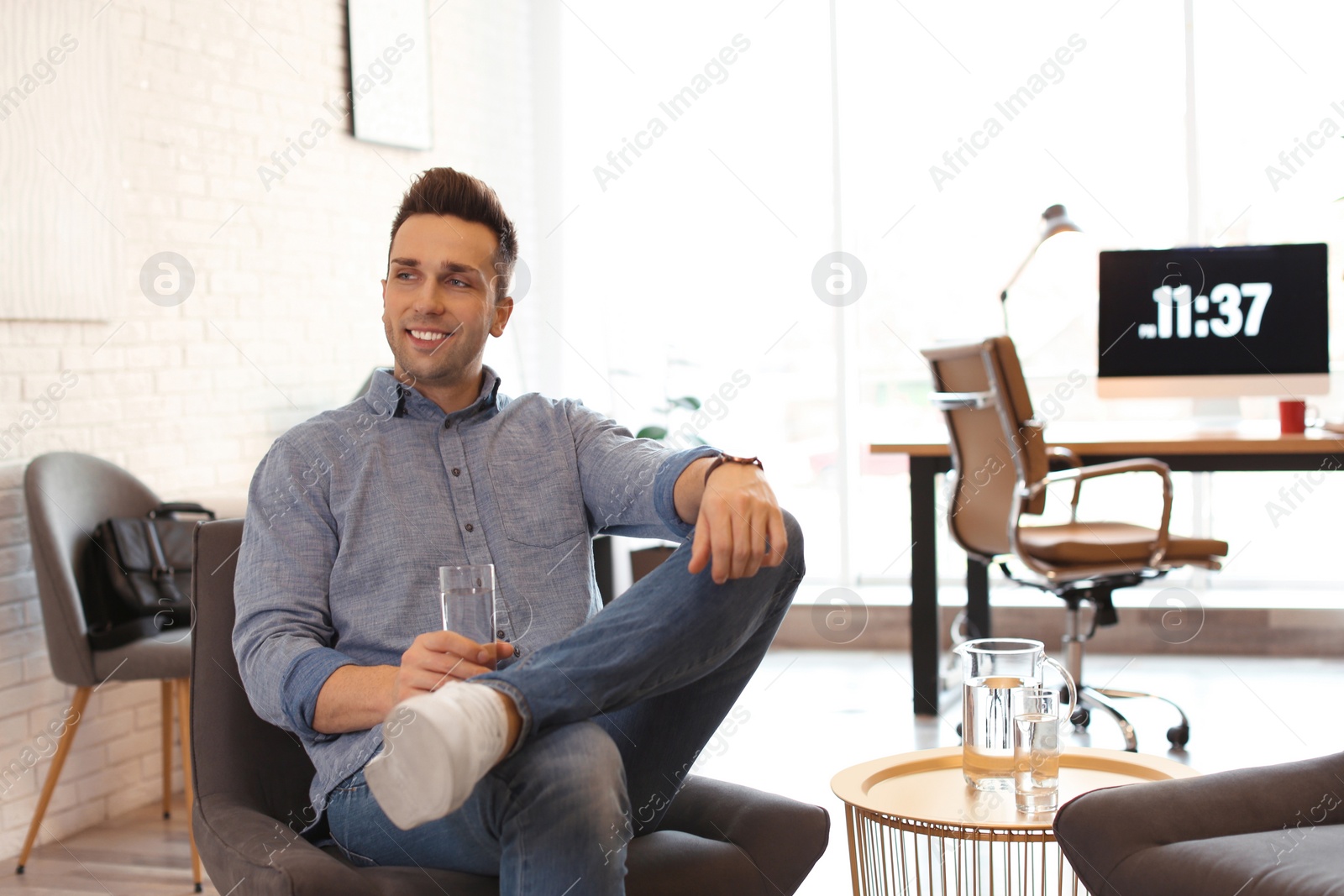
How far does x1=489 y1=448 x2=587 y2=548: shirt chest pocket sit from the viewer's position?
1765 mm

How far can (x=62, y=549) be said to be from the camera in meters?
2.77

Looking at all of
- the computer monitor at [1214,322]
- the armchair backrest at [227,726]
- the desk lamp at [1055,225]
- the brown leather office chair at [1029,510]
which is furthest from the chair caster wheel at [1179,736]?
the armchair backrest at [227,726]

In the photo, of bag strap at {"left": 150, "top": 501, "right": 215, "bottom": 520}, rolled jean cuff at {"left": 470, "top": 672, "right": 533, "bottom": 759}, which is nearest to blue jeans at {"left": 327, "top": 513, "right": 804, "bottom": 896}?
rolled jean cuff at {"left": 470, "top": 672, "right": 533, "bottom": 759}

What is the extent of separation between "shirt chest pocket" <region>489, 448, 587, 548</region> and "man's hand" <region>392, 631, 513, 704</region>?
1.27ft

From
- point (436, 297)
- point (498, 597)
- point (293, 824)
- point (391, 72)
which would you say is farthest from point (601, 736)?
point (391, 72)

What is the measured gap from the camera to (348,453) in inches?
68.8

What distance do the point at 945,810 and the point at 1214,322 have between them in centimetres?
267

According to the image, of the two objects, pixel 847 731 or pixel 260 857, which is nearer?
pixel 260 857

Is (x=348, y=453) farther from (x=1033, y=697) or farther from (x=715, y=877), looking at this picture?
(x=1033, y=697)

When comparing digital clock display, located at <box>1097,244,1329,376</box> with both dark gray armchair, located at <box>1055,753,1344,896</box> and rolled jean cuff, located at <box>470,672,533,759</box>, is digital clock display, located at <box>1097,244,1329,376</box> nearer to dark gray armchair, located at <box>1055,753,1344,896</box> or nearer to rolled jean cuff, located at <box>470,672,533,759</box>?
dark gray armchair, located at <box>1055,753,1344,896</box>

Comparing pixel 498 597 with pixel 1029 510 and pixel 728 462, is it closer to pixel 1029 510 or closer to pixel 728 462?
pixel 728 462

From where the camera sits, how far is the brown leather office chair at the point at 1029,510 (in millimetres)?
3281

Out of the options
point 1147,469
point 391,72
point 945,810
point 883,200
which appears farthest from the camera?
point 883,200

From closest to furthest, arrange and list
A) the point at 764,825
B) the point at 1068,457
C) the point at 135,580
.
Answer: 1. the point at 764,825
2. the point at 135,580
3. the point at 1068,457
